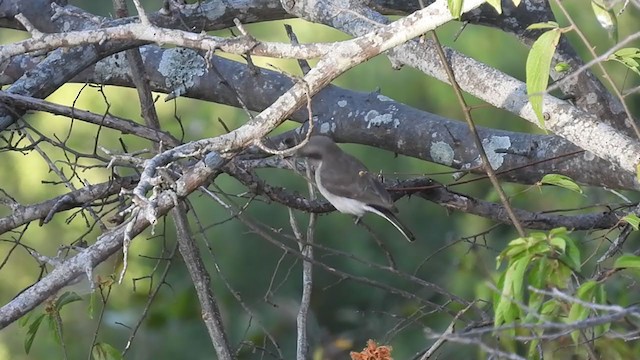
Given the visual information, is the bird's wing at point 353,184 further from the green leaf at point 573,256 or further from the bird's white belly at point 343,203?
the green leaf at point 573,256

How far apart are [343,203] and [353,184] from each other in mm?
84

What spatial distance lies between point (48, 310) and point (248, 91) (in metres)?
0.78

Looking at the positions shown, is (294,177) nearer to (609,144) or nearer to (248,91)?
(248,91)

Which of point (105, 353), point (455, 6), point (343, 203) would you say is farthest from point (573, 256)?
point (343, 203)

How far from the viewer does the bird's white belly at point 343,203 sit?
2387 millimetres

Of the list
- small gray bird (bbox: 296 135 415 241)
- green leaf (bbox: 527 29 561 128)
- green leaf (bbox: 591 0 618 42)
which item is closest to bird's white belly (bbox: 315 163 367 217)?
small gray bird (bbox: 296 135 415 241)

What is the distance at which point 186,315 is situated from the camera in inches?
115

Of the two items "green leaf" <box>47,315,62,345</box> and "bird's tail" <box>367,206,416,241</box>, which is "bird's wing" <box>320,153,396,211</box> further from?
"green leaf" <box>47,315,62,345</box>

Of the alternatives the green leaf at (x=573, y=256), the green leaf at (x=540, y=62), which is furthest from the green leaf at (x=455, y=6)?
the green leaf at (x=573, y=256)

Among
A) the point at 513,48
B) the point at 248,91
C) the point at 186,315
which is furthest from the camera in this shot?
the point at 513,48

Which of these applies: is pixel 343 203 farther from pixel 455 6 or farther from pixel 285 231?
pixel 285 231

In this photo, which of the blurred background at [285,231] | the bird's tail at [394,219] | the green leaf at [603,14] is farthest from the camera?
the blurred background at [285,231]

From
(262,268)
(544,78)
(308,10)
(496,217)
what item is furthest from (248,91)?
(262,268)

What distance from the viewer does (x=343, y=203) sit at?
241 centimetres
